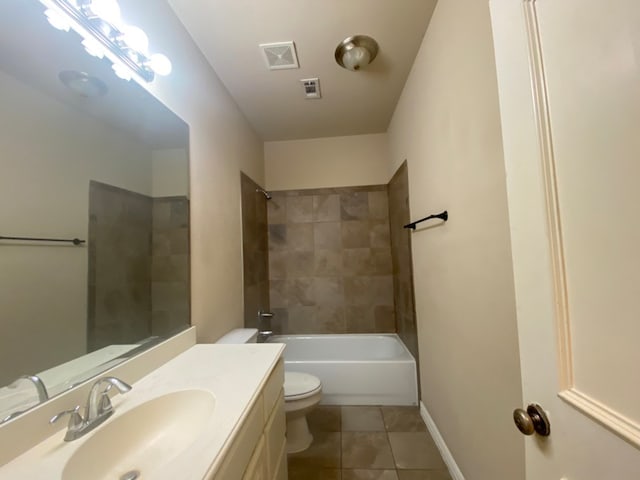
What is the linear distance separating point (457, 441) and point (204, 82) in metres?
2.52

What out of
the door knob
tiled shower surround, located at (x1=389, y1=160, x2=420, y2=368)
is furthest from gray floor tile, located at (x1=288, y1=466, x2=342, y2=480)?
the door knob

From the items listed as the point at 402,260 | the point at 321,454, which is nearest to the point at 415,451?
the point at 321,454

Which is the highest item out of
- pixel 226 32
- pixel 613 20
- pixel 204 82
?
pixel 226 32

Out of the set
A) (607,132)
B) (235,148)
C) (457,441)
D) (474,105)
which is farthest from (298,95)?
(457,441)

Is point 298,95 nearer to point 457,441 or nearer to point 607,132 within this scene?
point 607,132

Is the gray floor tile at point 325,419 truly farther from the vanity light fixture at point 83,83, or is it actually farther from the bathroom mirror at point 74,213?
the vanity light fixture at point 83,83

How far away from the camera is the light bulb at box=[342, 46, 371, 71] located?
1.76 meters

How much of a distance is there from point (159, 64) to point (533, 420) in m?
1.70

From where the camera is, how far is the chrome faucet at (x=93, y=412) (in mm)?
717

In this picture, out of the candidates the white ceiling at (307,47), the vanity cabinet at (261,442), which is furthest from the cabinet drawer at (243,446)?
the white ceiling at (307,47)

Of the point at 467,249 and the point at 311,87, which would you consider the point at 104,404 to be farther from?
the point at 311,87

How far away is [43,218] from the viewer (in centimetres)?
84

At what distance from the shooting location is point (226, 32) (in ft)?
5.26

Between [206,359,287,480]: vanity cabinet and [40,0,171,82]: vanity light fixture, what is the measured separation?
1.30 m
